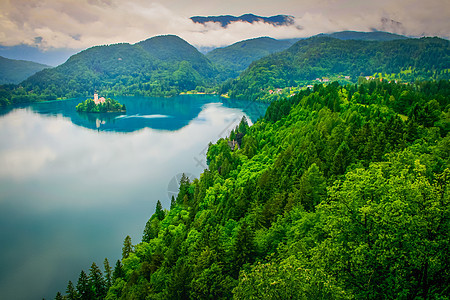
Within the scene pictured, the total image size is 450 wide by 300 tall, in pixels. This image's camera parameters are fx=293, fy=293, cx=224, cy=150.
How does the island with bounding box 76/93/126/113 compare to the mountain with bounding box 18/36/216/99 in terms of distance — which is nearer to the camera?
the island with bounding box 76/93/126/113

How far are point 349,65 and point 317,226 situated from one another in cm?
15214

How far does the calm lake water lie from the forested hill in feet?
211

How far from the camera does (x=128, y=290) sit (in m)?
15.6

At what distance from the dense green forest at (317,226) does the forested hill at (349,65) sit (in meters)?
94.1

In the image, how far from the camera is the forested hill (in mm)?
113438

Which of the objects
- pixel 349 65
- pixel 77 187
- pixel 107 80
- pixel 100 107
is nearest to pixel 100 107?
pixel 100 107

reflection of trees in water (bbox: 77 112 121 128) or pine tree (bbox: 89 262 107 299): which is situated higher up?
reflection of trees in water (bbox: 77 112 121 128)

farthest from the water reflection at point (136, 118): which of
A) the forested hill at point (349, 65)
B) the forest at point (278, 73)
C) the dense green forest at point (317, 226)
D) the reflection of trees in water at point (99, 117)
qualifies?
the dense green forest at point (317, 226)

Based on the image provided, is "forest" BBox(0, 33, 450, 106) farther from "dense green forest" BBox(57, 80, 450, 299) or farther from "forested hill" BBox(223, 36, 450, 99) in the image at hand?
"dense green forest" BBox(57, 80, 450, 299)

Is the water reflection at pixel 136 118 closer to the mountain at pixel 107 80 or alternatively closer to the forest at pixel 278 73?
the forest at pixel 278 73

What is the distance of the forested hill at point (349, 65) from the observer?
113438mm

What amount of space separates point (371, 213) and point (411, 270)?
153 centimetres

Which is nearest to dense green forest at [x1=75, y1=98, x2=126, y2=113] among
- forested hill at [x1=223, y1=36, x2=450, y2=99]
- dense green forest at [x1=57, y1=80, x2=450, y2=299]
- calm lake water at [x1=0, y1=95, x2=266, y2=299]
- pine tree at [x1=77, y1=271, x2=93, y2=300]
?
calm lake water at [x1=0, y1=95, x2=266, y2=299]

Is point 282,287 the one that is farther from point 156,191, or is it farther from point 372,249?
point 156,191
